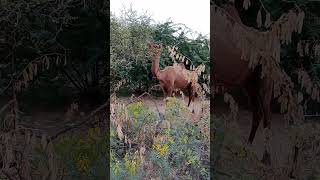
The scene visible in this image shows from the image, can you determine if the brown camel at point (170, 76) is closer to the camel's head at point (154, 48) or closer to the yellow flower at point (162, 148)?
the camel's head at point (154, 48)

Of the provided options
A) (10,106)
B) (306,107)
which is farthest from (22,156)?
(306,107)

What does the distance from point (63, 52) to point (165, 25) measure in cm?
91

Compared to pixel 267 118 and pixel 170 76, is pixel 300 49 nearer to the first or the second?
pixel 267 118

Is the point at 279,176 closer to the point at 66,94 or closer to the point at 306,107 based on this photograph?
the point at 306,107

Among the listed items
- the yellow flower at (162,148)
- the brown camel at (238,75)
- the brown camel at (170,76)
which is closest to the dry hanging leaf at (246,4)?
the brown camel at (238,75)

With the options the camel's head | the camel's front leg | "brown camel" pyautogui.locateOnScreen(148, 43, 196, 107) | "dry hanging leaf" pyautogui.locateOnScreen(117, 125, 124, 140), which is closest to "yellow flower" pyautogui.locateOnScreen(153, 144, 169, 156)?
"dry hanging leaf" pyautogui.locateOnScreen(117, 125, 124, 140)

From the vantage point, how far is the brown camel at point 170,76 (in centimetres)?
355

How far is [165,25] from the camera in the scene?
3.53 meters

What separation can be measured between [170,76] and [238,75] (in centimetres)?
65

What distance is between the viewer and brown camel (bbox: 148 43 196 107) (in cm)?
355

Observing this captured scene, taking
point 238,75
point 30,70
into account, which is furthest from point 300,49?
point 30,70

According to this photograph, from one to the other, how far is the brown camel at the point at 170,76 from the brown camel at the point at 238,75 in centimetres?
58

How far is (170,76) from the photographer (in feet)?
11.7

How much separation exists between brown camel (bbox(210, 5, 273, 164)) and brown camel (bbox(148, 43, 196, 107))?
58 cm
